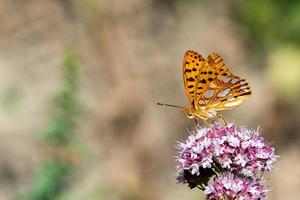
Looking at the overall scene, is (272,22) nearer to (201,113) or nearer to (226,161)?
(201,113)

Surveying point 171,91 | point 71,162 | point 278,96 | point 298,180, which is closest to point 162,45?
point 171,91

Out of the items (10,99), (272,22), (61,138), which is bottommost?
(61,138)

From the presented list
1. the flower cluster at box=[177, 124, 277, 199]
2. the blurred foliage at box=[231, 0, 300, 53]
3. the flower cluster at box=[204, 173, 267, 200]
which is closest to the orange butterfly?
the flower cluster at box=[177, 124, 277, 199]

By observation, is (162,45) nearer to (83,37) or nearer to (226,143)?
(83,37)

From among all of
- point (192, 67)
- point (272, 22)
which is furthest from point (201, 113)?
point (272, 22)

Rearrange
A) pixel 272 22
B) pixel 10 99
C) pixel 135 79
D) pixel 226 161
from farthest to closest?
pixel 272 22, pixel 135 79, pixel 10 99, pixel 226 161
